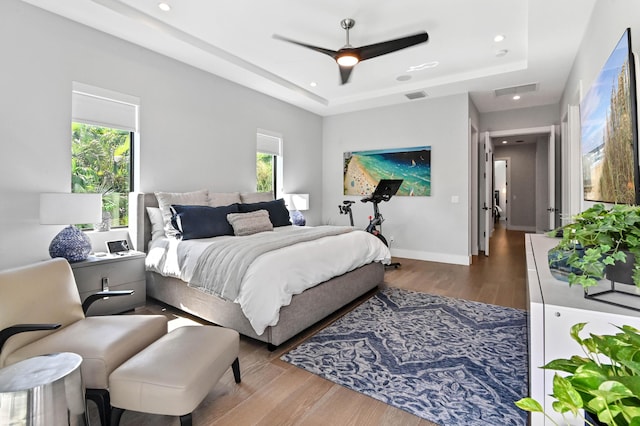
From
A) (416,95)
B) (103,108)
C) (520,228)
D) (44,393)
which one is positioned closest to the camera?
(44,393)

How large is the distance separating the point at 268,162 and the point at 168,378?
456cm

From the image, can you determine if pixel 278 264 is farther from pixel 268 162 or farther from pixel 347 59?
pixel 268 162

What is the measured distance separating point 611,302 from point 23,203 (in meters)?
4.16

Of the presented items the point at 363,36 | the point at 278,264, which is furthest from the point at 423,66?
the point at 278,264

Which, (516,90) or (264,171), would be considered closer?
(516,90)

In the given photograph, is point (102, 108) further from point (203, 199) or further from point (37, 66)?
point (203, 199)

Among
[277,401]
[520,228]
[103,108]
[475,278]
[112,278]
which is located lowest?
[277,401]

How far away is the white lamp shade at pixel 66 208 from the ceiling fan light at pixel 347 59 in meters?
2.71

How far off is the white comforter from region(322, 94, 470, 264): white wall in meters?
2.15

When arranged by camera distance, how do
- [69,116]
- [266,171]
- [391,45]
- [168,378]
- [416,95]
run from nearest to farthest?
1. [168,378]
2. [391,45]
3. [69,116]
4. [416,95]
5. [266,171]

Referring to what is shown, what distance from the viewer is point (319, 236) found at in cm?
338

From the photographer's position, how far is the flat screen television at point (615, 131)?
1591mm

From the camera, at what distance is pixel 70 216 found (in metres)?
2.74

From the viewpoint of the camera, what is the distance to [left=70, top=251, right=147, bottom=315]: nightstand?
9.58 feet
